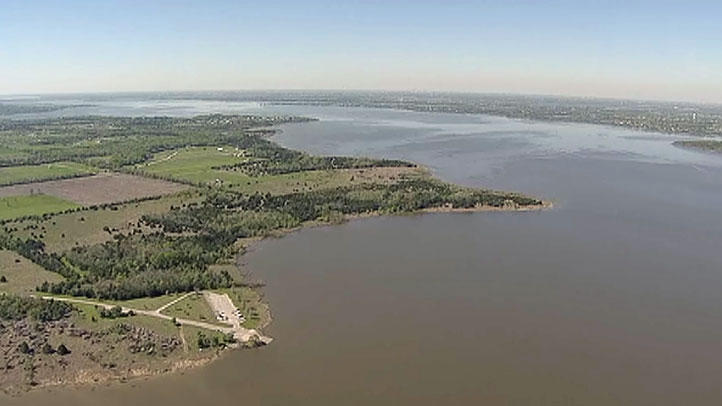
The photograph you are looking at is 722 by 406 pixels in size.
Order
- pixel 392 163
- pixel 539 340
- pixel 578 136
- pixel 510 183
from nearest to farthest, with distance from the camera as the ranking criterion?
pixel 539 340
pixel 510 183
pixel 392 163
pixel 578 136

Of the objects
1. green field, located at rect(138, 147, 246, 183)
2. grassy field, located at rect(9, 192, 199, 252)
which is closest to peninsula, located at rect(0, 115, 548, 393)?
grassy field, located at rect(9, 192, 199, 252)

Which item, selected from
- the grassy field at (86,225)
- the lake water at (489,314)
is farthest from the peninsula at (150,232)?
the lake water at (489,314)

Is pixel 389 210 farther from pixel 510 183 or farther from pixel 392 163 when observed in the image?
pixel 392 163

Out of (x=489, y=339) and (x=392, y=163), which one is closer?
(x=489, y=339)

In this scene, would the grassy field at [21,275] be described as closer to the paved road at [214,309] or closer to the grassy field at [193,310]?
the paved road at [214,309]

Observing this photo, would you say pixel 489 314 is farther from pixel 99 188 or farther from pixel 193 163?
pixel 193 163

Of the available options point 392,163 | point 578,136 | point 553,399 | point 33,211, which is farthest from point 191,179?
point 578,136
